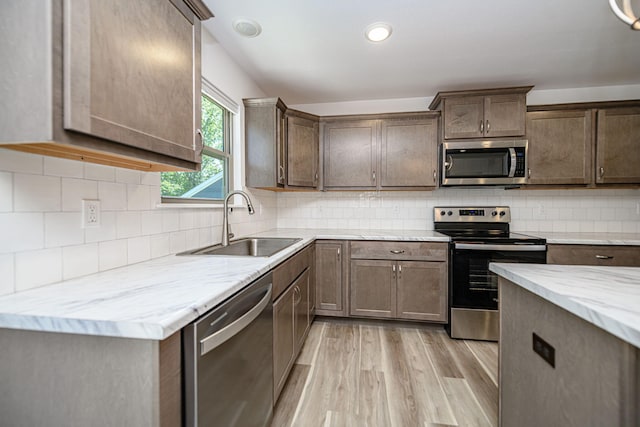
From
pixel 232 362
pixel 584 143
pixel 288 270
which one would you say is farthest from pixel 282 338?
pixel 584 143

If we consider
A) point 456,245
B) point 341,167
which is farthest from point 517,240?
point 341,167

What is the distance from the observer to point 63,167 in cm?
99

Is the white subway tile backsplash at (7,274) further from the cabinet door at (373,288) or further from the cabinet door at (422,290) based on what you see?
the cabinet door at (422,290)

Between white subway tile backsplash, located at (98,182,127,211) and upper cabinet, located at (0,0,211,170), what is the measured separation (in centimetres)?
12

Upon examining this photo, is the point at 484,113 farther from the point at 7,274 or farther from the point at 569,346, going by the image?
the point at 7,274

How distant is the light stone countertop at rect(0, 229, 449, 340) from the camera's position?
2.05 ft

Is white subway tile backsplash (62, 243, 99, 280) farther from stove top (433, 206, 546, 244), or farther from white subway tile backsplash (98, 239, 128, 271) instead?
stove top (433, 206, 546, 244)

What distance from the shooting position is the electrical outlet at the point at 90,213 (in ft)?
3.50

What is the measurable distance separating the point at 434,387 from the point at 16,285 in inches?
82.7

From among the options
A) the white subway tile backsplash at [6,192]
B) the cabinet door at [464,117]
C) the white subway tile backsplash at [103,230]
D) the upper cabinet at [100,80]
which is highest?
the cabinet door at [464,117]

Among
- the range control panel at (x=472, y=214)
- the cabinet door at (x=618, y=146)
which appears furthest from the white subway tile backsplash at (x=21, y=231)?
the cabinet door at (x=618, y=146)

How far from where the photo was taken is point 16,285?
84 centimetres

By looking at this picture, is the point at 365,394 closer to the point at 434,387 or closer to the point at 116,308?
the point at 434,387

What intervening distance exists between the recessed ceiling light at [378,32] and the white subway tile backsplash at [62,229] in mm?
1944
